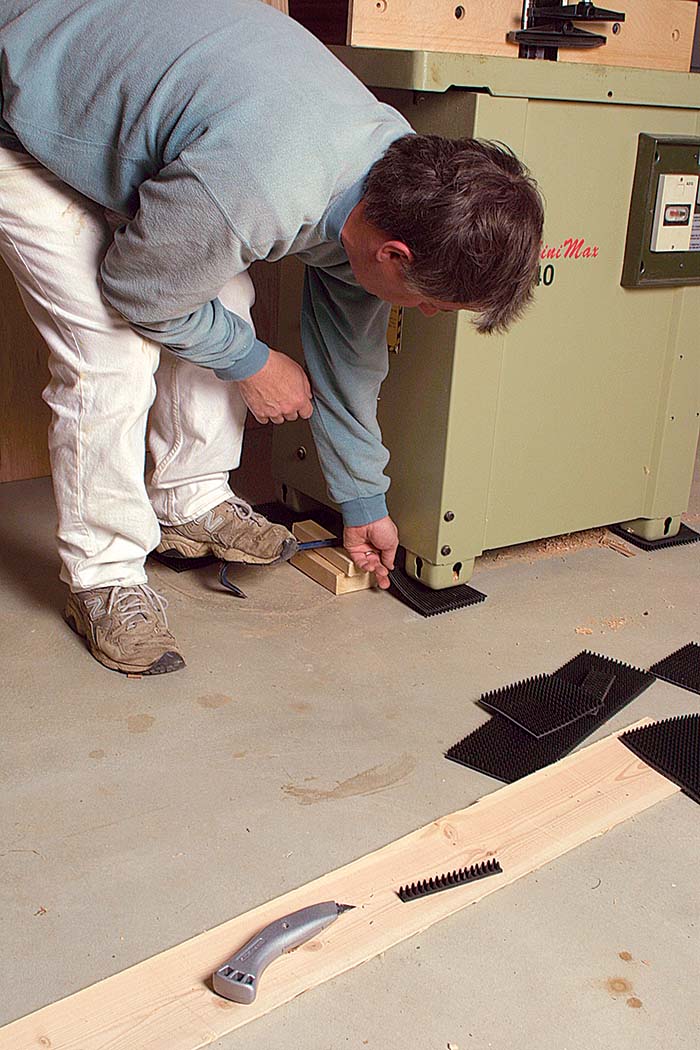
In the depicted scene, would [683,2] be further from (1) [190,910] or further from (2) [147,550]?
(1) [190,910]

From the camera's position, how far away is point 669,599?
6.26 ft

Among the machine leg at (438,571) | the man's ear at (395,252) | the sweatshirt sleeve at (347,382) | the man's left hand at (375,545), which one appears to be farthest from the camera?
the machine leg at (438,571)

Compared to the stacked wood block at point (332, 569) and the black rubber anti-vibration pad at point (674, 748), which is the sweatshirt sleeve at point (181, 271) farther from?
the black rubber anti-vibration pad at point (674, 748)

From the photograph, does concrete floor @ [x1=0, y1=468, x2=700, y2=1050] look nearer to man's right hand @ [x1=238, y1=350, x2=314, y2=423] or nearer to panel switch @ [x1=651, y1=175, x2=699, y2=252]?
man's right hand @ [x1=238, y1=350, x2=314, y2=423]

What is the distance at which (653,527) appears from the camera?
6.98 ft

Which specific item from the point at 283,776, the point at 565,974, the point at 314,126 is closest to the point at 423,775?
the point at 283,776

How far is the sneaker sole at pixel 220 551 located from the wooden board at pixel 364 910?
19.5 inches

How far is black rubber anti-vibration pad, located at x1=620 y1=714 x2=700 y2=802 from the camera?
138cm

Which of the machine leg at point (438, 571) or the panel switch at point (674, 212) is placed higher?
the panel switch at point (674, 212)

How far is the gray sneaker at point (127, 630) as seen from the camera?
5.06ft

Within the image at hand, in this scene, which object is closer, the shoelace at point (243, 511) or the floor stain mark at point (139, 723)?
the floor stain mark at point (139, 723)

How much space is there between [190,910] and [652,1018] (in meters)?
0.46

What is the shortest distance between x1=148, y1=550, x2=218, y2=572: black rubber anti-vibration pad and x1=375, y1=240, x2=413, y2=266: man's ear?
73 centimetres

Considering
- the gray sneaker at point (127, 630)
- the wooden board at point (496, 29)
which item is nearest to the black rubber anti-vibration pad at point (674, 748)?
the gray sneaker at point (127, 630)
